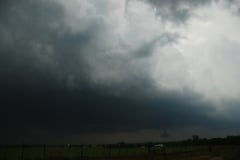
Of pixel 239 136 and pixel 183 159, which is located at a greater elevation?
pixel 239 136

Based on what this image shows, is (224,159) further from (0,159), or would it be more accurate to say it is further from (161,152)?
(0,159)

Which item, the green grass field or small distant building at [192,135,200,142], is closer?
the green grass field

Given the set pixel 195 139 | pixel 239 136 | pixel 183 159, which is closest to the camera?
pixel 183 159

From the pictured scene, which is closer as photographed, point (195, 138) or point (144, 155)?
point (144, 155)

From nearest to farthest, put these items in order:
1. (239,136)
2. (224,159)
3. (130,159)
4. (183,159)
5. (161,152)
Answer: (224,159) → (183,159) → (130,159) → (161,152) → (239,136)

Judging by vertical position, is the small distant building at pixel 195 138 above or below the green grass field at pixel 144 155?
above

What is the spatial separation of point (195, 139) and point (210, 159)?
9149cm

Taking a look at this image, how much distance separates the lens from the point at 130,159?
164 feet

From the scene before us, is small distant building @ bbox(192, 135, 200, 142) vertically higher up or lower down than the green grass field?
higher up

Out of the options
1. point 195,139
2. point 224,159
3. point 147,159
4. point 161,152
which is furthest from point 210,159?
point 195,139

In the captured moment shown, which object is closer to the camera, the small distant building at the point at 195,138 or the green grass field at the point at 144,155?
the green grass field at the point at 144,155

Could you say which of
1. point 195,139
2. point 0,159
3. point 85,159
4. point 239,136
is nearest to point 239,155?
point 85,159

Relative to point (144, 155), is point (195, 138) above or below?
above

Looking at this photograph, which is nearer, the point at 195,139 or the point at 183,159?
the point at 183,159
